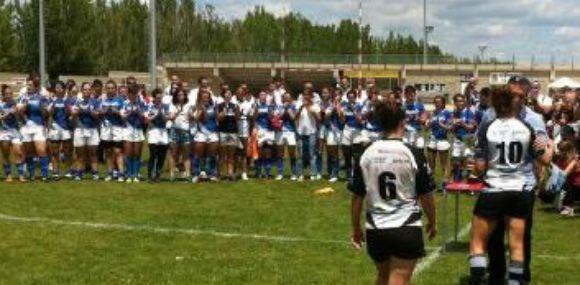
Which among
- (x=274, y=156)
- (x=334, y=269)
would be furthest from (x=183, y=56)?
(x=334, y=269)

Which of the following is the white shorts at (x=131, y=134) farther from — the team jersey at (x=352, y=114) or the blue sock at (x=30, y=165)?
the team jersey at (x=352, y=114)

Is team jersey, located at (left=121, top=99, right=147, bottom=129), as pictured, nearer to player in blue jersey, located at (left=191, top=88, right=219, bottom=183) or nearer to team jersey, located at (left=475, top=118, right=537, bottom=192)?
player in blue jersey, located at (left=191, top=88, right=219, bottom=183)

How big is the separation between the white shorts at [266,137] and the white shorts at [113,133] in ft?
10.1

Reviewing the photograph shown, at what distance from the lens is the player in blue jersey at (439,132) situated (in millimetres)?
17094

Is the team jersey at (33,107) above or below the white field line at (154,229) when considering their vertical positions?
above

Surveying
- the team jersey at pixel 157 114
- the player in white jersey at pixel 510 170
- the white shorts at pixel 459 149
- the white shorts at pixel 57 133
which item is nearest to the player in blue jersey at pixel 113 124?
the team jersey at pixel 157 114

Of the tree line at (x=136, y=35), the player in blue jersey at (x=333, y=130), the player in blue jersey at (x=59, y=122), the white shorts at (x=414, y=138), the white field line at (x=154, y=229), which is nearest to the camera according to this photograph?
the white field line at (x=154, y=229)

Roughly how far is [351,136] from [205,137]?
321 cm

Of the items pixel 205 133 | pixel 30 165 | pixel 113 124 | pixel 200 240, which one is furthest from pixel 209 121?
pixel 200 240

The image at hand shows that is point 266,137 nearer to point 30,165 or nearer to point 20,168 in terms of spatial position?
point 30,165

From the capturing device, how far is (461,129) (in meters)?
16.9

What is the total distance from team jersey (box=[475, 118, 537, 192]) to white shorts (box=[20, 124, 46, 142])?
41.6 ft

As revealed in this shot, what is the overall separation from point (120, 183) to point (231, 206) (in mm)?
4183

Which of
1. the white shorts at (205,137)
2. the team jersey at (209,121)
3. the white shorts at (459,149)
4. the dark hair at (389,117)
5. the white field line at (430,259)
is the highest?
the dark hair at (389,117)
